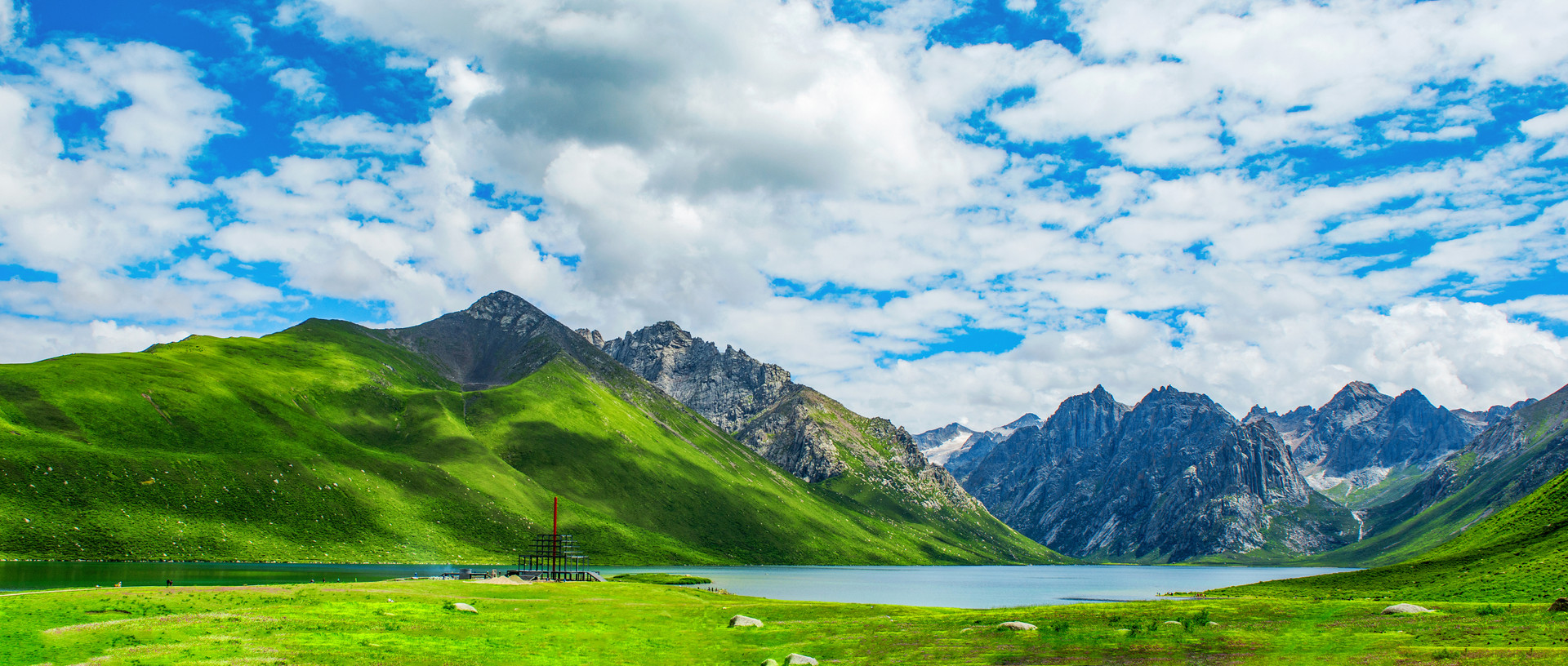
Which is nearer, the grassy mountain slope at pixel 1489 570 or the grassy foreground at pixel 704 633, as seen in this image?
the grassy foreground at pixel 704 633

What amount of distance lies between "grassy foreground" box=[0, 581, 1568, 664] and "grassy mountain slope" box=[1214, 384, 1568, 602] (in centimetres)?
2435

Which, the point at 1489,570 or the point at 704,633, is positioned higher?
the point at 704,633

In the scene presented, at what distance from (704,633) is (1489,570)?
87167mm

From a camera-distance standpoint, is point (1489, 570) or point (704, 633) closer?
point (704, 633)

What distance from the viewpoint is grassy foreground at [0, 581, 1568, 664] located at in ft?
118

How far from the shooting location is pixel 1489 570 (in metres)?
84.4

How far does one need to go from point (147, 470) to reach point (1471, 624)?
Result: 25210 centimetres

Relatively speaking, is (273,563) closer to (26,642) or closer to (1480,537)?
(26,642)

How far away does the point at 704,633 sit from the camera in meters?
52.5

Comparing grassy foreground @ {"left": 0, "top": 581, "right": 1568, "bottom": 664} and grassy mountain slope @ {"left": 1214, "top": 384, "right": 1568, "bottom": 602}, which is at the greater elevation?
grassy foreground @ {"left": 0, "top": 581, "right": 1568, "bottom": 664}

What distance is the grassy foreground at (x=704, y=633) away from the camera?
3597cm

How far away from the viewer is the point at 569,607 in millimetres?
68375

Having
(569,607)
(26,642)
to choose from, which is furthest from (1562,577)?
(26,642)

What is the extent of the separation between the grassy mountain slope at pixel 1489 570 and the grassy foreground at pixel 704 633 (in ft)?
79.9
